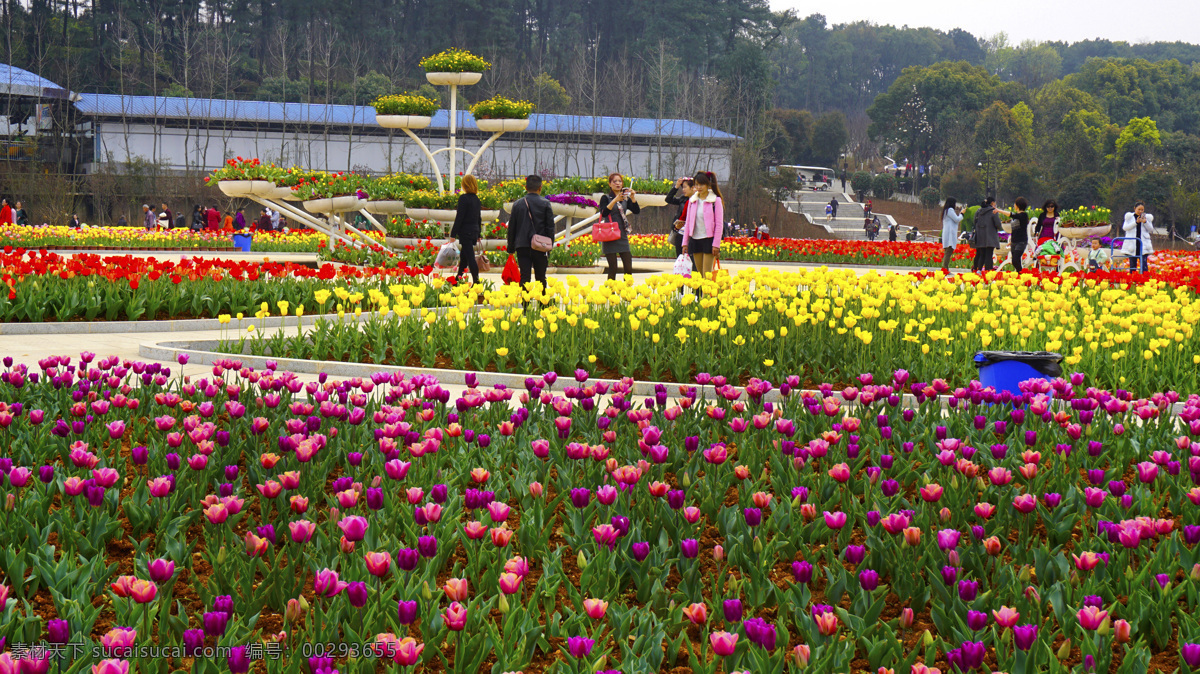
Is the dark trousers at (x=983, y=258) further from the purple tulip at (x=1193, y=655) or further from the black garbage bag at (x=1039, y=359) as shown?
the purple tulip at (x=1193, y=655)

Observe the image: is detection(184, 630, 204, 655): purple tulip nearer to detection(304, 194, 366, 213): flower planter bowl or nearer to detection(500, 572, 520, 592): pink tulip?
detection(500, 572, 520, 592): pink tulip

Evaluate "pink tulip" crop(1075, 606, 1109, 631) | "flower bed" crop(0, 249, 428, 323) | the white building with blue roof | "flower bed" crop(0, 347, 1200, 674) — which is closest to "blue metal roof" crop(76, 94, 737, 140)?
the white building with blue roof

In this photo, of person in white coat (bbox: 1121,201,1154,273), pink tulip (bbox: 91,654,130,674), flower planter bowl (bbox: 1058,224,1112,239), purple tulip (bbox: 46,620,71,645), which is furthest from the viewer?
flower planter bowl (bbox: 1058,224,1112,239)

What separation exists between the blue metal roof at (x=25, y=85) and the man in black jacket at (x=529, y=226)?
51195 millimetres

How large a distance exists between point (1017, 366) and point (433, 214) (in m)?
16.9

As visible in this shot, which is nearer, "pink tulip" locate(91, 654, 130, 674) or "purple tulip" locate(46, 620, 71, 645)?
"pink tulip" locate(91, 654, 130, 674)

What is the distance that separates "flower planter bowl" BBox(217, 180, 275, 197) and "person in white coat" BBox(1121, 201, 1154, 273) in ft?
56.6

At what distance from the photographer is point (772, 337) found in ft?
25.8

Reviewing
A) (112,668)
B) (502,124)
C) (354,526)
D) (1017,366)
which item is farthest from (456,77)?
(112,668)

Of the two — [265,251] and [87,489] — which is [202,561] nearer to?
[87,489]

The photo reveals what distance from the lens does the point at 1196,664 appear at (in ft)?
8.03

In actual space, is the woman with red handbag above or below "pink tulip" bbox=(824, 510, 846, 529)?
above

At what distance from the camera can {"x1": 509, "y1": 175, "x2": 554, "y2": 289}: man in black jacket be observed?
12.5 meters

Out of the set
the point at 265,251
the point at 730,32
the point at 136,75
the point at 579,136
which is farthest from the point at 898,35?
the point at 265,251
